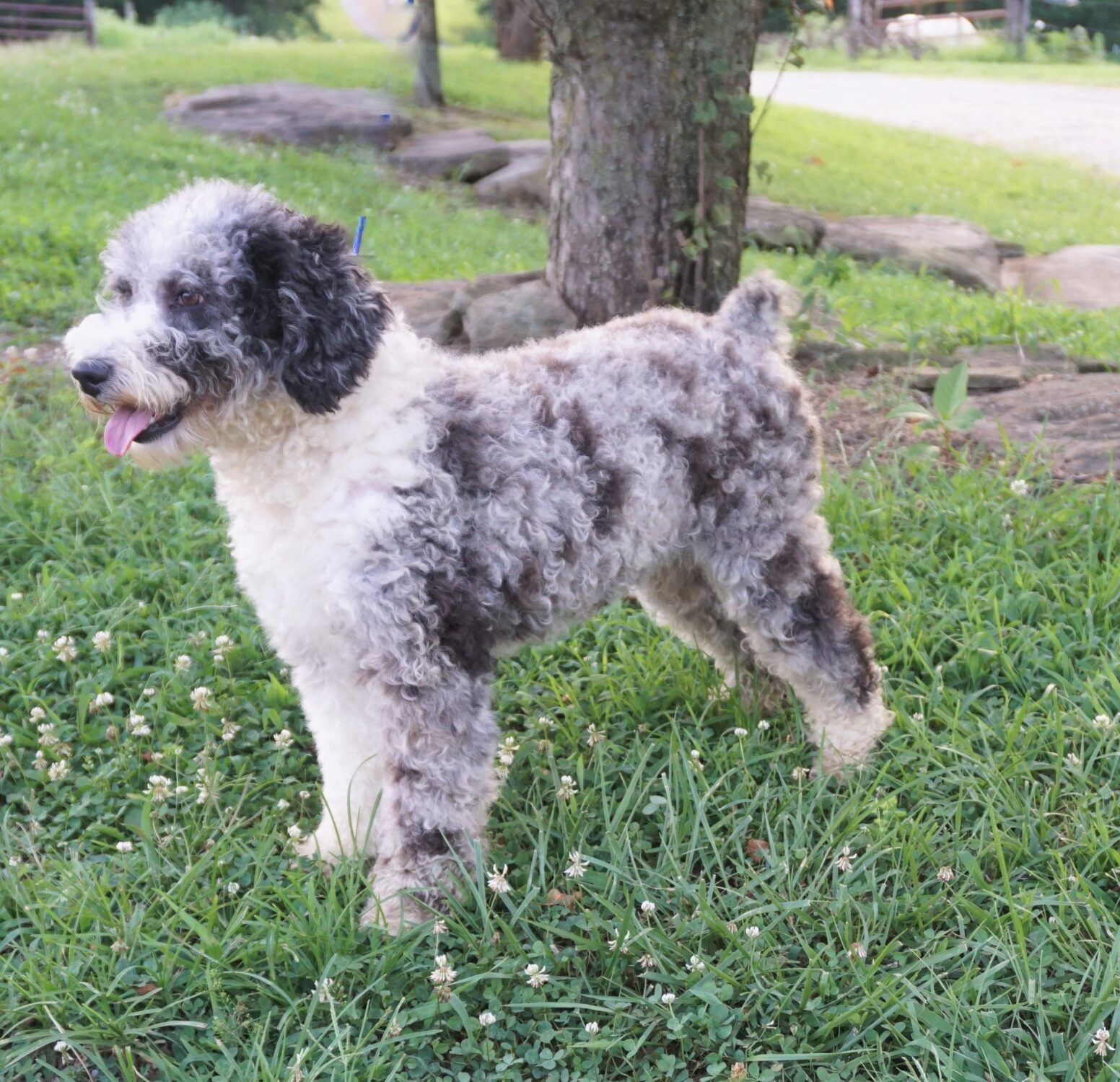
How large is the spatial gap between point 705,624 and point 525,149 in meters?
10.1

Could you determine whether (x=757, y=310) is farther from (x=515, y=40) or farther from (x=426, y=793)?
(x=515, y=40)

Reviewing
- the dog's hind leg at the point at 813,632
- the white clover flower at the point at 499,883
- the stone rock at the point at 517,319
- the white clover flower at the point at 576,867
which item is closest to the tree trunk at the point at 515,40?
the stone rock at the point at 517,319

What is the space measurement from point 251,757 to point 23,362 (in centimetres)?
332

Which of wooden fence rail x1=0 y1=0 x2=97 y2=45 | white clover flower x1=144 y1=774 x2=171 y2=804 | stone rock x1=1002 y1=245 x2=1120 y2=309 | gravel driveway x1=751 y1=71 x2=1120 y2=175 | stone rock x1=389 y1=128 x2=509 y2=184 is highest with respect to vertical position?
wooden fence rail x1=0 y1=0 x2=97 y2=45

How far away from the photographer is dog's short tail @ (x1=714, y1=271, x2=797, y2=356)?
11.8ft

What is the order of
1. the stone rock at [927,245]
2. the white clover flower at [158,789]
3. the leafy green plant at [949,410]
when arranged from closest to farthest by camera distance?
the white clover flower at [158,789]
the leafy green plant at [949,410]
the stone rock at [927,245]

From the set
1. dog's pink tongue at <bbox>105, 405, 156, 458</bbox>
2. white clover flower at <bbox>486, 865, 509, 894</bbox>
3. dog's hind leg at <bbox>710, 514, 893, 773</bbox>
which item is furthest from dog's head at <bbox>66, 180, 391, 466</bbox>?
dog's hind leg at <bbox>710, 514, 893, 773</bbox>

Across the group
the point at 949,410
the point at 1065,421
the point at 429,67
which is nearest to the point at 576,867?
the point at 949,410

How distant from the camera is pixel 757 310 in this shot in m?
3.63

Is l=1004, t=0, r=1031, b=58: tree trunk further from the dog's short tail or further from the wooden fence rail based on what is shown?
the dog's short tail

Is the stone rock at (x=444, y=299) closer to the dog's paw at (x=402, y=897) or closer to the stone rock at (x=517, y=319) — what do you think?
the stone rock at (x=517, y=319)

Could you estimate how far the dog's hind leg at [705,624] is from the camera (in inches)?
156

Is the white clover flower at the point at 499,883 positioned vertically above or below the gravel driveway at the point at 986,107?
above

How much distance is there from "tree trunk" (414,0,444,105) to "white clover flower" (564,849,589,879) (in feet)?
37.4
